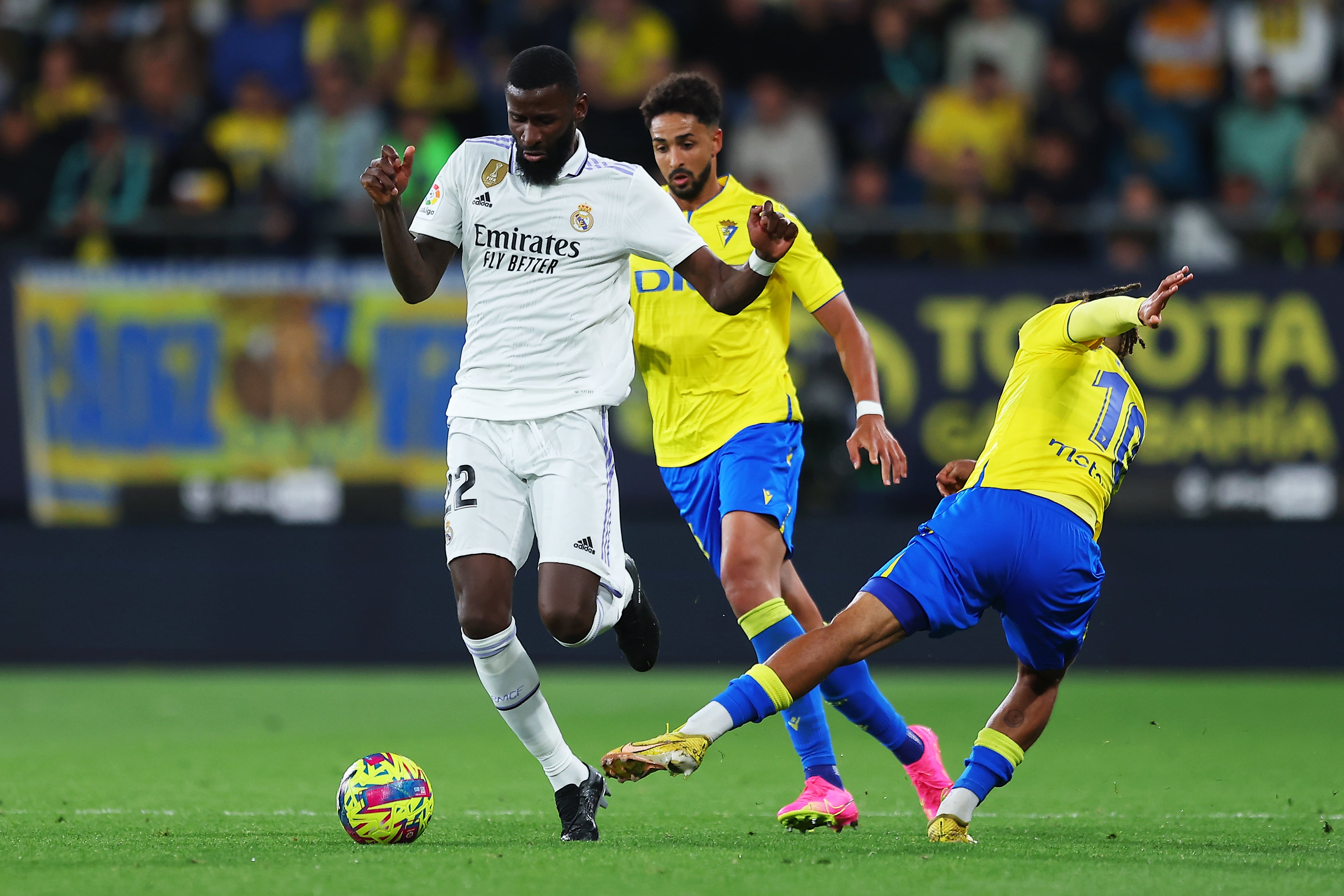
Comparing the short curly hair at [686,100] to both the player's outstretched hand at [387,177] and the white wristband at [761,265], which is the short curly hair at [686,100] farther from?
the player's outstretched hand at [387,177]

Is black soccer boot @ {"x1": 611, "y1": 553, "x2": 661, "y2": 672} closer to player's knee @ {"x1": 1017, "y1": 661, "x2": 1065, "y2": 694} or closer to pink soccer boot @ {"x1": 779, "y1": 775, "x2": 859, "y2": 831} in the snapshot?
pink soccer boot @ {"x1": 779, "y1": 775, "x2": 859, "y2": 831}

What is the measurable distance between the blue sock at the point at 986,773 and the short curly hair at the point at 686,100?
2593 millimetres

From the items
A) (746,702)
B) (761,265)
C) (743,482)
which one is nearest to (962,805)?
(746,702)

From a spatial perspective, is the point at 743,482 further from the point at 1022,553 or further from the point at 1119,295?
the point at 1119,295

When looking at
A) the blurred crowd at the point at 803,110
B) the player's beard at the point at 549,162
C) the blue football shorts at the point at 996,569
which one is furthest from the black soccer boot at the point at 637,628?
the blurred crowd at the point at 803,110

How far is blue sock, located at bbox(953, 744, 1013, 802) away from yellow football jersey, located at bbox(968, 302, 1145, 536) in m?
0.79

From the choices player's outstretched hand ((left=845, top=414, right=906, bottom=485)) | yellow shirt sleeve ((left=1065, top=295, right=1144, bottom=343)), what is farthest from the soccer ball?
yellow shirt sleeve ((left=1065, top=295, right=1144, bottom=343))

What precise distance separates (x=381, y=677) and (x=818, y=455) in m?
3.73

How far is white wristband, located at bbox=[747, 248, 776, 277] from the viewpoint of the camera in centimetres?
540

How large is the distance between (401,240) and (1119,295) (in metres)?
2.35

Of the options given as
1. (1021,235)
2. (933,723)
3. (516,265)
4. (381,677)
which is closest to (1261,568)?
(1021,235)

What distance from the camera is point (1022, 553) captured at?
520 cm

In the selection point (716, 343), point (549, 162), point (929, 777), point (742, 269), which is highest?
point (549, 162)

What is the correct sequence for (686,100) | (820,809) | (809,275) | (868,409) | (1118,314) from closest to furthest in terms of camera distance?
(1118,314), (820,809), (868,409), (809,275), (686,100)
